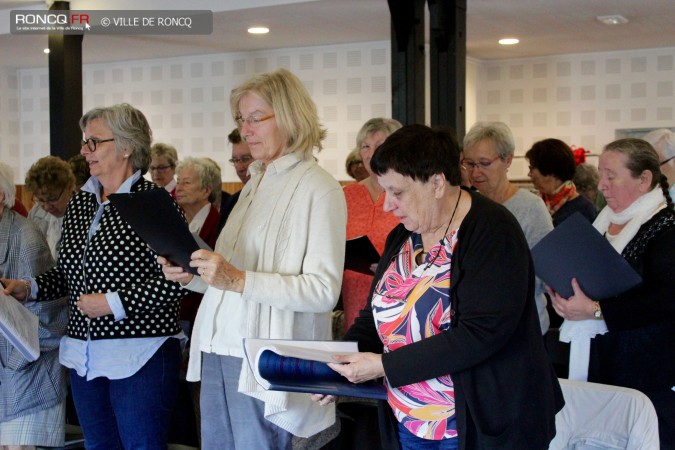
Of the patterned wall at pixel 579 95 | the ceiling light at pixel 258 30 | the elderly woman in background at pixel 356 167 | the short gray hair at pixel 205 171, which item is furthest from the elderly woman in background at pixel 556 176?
the patterned wall at pixel 579 95

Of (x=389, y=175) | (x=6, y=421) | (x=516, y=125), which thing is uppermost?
(x=516, y=125)

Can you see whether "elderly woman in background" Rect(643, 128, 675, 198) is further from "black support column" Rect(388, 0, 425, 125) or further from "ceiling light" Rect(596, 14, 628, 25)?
"ceiling light" Rect(596, 14, 628, 25)

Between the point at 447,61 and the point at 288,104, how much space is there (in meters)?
5.17

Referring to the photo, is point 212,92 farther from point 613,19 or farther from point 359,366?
point 359,366

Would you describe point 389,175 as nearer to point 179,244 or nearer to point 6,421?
point 179,244

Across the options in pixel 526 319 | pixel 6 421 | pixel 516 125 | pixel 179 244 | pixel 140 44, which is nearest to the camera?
pixel 526 319

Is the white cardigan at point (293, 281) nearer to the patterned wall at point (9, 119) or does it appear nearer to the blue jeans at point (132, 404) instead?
the blue jeans at point (132, 404)

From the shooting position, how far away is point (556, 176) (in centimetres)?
487

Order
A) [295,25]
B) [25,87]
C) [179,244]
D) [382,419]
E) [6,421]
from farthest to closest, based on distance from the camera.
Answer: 1. [25,87]
2. [295,25]
3. [6,421]
4. [179,244]
5. [382,419]

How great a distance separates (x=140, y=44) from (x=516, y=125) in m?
4.79

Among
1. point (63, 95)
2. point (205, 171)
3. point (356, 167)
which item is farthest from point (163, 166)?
point (63, 95)

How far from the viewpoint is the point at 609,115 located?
401 inches

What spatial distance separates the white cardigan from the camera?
2279 millimetres

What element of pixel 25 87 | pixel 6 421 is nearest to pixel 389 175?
pixel 6 421
